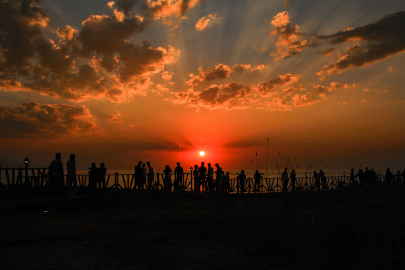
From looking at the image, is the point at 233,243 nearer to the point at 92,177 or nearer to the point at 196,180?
the point at 92,177

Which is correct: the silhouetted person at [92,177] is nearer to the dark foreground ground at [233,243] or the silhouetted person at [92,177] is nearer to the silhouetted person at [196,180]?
the silhouetted person at [196,180]

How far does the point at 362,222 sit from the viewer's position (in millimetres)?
5582

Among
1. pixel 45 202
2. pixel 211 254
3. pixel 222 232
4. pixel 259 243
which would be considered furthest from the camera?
pixel 45 202

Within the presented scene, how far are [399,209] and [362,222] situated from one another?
1646mm

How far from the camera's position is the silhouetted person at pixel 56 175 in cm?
1363

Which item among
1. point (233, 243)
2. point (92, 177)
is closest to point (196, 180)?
point (92, 177)

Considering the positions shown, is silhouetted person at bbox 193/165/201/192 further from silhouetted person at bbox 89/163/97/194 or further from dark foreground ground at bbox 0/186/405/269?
dark foreground ground at bbox 0/186/405/269

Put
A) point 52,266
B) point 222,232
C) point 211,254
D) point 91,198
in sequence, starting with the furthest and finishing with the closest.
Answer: point 91,198 < point 222,232 < point 211,254 < point 52,266

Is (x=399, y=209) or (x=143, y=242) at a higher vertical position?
(x=399, y=209)

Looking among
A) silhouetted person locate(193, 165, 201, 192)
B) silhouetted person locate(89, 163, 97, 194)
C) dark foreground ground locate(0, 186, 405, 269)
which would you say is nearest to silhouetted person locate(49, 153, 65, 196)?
silhouetted person locate(89, 163, 97, 194)

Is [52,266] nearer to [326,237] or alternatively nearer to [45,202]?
[326,237]

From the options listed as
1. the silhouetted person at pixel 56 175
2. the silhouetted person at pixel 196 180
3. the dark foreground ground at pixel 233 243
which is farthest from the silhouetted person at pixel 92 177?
the dark foreground ground at pixel 233 243

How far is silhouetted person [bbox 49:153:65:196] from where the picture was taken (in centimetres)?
1363

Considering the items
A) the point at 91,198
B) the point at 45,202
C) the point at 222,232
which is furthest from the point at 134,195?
the point at 222,232
